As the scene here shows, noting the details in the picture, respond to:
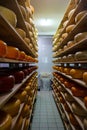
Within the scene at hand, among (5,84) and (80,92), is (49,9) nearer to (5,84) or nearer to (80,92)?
(80,92)

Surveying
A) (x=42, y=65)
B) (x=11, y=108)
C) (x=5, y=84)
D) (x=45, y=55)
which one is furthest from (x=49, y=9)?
(x=42, y=65)

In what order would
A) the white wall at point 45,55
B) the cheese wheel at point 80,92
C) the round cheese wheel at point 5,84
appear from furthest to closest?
the white wall at point 45,55 < the cheese wheel at point 80,92 < the round cheese wheel at point 5,84

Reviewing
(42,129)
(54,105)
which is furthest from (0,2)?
(54,105)

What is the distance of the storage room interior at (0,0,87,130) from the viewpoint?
1670mm

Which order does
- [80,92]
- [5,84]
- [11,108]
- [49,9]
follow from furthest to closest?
[49,9]
[80,92]
[11,108]
[5,84]

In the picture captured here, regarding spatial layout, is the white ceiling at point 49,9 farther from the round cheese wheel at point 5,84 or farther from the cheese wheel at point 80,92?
the round cheese wheel at point 5,84

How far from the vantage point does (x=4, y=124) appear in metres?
1.28

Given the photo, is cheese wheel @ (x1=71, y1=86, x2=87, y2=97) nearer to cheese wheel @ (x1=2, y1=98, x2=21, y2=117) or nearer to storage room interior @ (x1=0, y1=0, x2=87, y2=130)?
storage room interior @ (x1=0, y1=0, x2=87, y2=130)

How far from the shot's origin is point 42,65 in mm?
9531

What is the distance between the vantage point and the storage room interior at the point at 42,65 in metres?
1.67

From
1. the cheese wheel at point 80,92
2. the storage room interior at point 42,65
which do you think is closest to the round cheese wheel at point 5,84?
the storage room interior at point 42,65

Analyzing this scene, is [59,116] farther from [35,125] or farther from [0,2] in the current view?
[0,2]

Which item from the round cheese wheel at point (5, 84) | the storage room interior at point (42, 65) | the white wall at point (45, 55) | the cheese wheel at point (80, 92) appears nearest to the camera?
the round cheese wheel at point (5, 84)

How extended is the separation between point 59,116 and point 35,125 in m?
Result: 0.92
